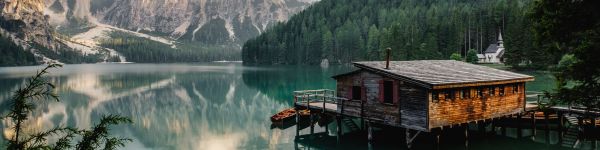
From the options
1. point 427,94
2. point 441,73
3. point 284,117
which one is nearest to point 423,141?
point 441,73

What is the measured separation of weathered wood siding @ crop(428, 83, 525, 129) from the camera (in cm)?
2894

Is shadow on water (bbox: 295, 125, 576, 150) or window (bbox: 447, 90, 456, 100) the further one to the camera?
shadow on water (bbox: 295, 125, 576, 150)

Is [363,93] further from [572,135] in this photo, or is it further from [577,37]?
[577,37]

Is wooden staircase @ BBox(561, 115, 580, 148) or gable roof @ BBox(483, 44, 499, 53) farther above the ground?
gable roof @ BBox(483, 44, 499, 53)

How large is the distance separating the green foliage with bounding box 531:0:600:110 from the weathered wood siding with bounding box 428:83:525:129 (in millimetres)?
12988

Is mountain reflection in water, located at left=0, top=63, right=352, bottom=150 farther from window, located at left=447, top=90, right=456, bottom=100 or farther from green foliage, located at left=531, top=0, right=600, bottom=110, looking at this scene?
green foliage, located at left=531, top=0, right=600, bottom=110

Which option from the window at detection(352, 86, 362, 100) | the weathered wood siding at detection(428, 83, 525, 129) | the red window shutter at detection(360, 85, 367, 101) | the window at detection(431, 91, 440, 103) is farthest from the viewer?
the window at detection(352, 86, 362, 100)

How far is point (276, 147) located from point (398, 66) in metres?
10.5

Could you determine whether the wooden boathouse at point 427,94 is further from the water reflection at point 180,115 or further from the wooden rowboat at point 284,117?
the wooden rowboat at point 284,117

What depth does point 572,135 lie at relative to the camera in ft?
109

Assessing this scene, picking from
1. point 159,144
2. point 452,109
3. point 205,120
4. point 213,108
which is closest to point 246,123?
point 205,120

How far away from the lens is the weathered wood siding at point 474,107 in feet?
94.9

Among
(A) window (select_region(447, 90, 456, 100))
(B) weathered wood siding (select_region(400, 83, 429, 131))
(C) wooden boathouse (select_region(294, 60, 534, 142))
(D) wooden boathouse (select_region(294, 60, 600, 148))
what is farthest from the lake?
(A) window (select_region(447, 90, 456, 100))

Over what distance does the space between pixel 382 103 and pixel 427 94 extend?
12.6ft
